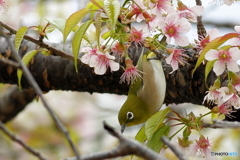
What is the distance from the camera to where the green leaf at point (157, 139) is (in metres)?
1.06

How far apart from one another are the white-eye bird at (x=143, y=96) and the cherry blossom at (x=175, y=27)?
367 millimetres

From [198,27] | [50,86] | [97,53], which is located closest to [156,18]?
A: [97,53]

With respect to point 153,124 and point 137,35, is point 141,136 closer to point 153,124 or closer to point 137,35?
point 153,124

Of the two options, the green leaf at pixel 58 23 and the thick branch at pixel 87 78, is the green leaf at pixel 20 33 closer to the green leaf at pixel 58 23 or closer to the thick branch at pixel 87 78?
the green leaf at pixel 58 23

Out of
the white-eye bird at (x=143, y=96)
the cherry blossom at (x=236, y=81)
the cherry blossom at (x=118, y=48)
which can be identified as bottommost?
the white-eye bird at (x=143, y=96)

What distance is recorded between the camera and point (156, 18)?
3.41ft

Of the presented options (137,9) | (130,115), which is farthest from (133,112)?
(137,9)

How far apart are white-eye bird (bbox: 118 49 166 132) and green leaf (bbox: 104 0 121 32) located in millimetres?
559

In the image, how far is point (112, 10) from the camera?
901mm

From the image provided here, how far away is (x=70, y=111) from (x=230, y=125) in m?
3.55

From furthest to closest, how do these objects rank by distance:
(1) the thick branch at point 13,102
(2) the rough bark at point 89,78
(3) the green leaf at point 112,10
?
(1) the thick branch at point 13,102
(2) the rough bark at point 89,78
(3) the green leaf at point 112,10

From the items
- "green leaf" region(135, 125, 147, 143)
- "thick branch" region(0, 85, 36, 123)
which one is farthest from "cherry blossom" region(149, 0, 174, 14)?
"thick branch" region(0, 85, 36, 123)

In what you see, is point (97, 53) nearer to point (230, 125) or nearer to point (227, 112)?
point (227, 112)

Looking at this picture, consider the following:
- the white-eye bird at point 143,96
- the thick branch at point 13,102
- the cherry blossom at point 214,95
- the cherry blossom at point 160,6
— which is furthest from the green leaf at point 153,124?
the thick branch at point 13,102
